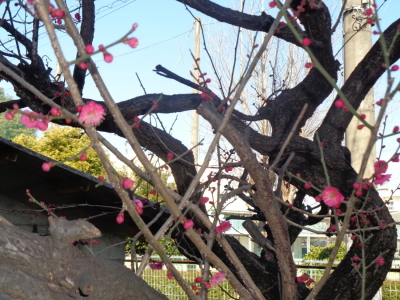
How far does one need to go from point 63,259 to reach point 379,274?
9.93 ft

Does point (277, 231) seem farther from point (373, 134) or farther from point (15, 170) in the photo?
point (15, 170)

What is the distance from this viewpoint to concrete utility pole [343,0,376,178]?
5.05 meters

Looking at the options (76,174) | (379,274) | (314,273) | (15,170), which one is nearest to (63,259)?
(379,274)

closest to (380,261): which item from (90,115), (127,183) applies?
(127,183)

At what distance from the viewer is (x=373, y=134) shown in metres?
1.18

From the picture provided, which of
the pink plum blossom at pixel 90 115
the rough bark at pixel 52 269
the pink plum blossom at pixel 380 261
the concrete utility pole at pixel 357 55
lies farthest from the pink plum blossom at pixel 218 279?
the concrete utility pole at pixel 357 55

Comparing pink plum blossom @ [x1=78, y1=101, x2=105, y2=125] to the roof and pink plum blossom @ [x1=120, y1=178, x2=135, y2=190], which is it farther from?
the roof

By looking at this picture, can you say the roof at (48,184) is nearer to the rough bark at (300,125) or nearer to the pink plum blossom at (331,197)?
the rough bark at (300,125)

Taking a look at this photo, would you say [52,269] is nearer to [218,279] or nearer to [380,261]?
[218,279]

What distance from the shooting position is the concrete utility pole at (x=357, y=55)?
505 cm

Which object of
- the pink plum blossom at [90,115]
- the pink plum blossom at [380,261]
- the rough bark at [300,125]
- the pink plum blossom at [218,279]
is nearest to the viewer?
the pink plum blossom at [90,115]

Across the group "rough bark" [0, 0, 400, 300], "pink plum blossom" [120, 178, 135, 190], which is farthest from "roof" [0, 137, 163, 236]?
"pink plum blossom" [120, 178, 135, 190]

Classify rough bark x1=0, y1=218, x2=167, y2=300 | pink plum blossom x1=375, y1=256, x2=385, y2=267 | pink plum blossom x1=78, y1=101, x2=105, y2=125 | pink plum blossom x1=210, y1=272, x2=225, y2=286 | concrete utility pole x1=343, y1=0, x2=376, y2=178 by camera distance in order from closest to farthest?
1. pink plum blossom x1=78, y1=101, x2=105, y2=125
2. rough bark x1=0, y1=218, x2=167, y2=300
3. pink plum blossom x1=210, y1=272, x2=225, y2=286
4. pink plum blossom x1=375, y1=256, x2=385, y2=267
5. concrete utility pole x1=343, y1=0, x2=376, y2=178

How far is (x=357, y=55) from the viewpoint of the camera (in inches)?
204
